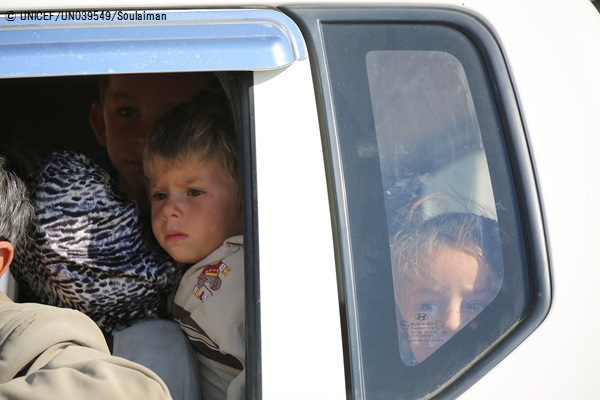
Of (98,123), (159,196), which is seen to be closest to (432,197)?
(159,196)

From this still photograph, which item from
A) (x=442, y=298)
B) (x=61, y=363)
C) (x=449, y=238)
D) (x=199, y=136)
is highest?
(x=199, y=136)

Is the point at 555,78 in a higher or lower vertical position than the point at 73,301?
higher

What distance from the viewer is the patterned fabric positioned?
2.00m

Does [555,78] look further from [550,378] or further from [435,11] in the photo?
[550,378]

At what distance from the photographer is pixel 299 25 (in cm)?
162

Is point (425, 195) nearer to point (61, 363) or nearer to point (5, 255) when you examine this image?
point (61, 363)

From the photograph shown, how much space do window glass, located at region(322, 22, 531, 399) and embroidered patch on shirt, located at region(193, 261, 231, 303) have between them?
500 millimetres

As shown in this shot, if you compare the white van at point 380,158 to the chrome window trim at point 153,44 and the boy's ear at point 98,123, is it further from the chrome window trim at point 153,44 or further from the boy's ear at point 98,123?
the boy's ear at point 98,123

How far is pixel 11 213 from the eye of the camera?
1866 mm

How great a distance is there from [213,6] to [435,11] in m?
0.47

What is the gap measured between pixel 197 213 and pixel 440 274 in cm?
76

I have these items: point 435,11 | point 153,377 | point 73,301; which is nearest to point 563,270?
point 435,11

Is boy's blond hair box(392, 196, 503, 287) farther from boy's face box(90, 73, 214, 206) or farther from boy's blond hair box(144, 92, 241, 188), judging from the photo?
boy's face box(90, 73, 214, 206)

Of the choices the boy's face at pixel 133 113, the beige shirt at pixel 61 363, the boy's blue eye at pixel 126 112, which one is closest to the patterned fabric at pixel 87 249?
the beige shirt at pixel 61 363
